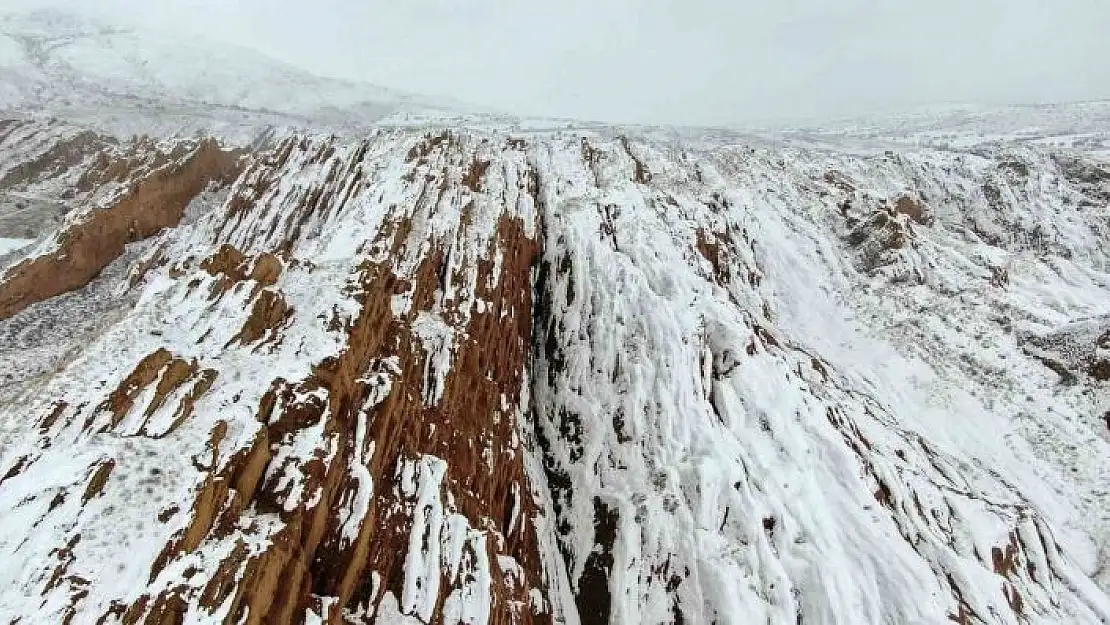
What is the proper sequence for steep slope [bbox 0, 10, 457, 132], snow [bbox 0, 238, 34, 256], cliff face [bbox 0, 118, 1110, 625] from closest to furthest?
cliff face [bbox 0, 118, 1110, 625]
snow [bbox 0, 238, 34, 256]
steep slope [bbox 0, 10, 457, 132]

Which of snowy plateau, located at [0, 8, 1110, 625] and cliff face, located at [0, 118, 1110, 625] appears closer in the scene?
cliff face, located at [0, 118, 1110, 625]

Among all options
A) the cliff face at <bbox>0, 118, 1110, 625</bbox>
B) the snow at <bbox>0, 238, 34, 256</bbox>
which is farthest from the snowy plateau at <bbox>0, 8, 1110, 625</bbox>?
the snow at <bbox>0, 238, 34, 256</bbox>

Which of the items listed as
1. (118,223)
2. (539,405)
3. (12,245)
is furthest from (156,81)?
(539,405)

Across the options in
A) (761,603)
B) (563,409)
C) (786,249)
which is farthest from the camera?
(786,249)

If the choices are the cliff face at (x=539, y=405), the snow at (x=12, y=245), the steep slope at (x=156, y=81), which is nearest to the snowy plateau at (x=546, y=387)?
the cliff face at (x=539, y=405)

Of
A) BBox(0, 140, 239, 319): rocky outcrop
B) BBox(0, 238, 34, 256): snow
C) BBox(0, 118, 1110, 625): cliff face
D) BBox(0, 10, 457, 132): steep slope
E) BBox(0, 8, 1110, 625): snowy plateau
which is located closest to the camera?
BBox(0, 118, 1110, 625): cliff face

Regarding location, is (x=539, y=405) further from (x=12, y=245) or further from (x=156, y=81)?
(x=156, y=81)

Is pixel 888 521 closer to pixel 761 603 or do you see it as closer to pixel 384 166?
pixel 761 603

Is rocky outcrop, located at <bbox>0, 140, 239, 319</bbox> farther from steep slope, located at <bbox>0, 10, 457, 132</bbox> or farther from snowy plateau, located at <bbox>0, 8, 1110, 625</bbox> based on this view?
steep slope, located at <bbox>0, 10, 457, 132</bbox>

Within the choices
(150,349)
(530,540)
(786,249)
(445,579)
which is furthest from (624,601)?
(786,249)
